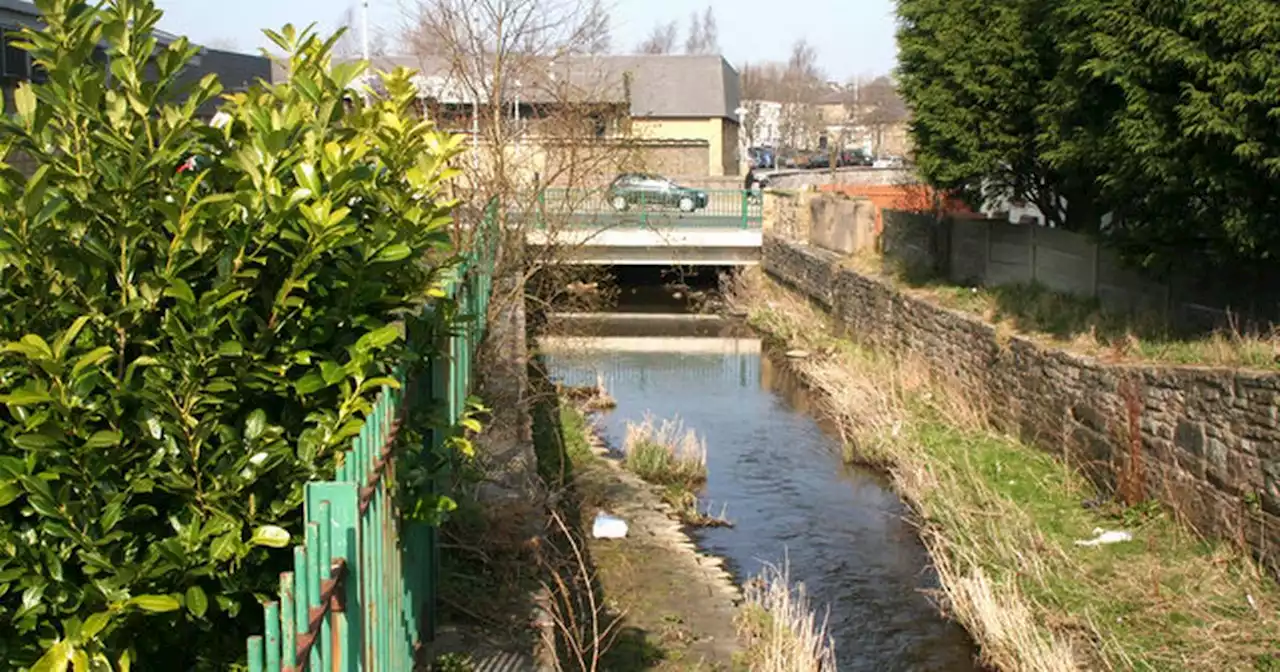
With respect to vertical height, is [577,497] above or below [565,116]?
below

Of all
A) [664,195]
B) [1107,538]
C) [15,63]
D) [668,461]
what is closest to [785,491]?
[668,461]

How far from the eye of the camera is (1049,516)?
1180 cm

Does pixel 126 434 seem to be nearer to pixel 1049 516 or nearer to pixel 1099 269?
pixel 1049 516

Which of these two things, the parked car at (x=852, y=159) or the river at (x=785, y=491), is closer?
the river at (x=785, y=491)

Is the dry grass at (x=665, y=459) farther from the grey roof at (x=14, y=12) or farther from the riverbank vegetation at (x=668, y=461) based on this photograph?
the grey roof at (x=14, y=12)

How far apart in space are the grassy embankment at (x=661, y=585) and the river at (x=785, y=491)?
0.37m

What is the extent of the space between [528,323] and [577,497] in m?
6.64

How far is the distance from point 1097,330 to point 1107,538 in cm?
362

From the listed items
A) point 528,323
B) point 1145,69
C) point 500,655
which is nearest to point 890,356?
point 528,323

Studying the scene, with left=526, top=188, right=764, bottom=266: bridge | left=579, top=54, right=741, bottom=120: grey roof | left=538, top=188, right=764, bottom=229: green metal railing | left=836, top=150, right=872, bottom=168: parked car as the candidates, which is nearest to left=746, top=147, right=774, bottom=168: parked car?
left=836, top=150, right=872, bottom=168: parked car

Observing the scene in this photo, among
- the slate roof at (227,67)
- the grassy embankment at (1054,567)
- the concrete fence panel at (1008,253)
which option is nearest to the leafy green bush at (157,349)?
the grassy embankment at (1054,567)

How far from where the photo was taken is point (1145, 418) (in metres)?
11.7

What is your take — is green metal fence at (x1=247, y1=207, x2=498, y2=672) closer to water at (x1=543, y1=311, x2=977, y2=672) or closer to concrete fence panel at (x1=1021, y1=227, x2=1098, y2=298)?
water at (x1=543, y1=311, x2=977, y2=672)

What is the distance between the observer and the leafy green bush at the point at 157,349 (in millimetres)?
3518
